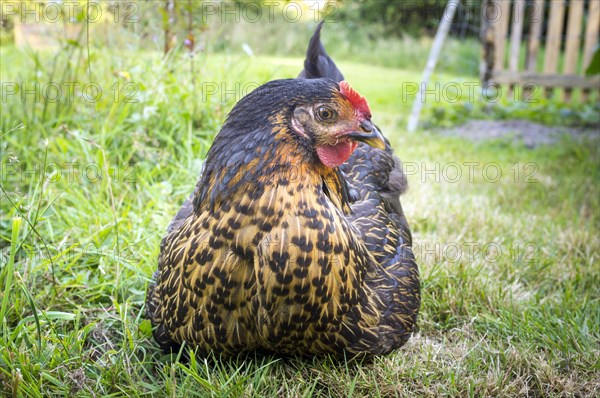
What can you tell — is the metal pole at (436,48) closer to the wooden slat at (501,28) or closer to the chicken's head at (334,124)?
the wooden slat at (501,28)

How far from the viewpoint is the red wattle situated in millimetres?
1708

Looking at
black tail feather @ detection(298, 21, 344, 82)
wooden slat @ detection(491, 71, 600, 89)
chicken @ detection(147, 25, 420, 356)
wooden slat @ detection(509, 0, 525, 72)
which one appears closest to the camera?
chicken @ detection(147, 25, 420, 356)

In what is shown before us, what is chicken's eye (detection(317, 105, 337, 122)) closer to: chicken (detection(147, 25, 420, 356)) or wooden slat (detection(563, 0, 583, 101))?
chicken (detection(147, 25, 420, 356))

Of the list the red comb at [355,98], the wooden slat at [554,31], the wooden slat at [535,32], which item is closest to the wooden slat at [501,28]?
the wooden slat at [535,32]

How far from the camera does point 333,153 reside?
5.67ft

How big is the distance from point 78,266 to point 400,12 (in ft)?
63.4

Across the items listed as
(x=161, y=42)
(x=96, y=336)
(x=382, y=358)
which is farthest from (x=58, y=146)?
(x=382, y=358)

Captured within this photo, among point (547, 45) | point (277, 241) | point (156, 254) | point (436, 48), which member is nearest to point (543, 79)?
point (547, 45)

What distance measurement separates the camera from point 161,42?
3.95m

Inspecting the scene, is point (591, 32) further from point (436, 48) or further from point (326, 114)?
point (326, 114)

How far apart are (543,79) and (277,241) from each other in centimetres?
683

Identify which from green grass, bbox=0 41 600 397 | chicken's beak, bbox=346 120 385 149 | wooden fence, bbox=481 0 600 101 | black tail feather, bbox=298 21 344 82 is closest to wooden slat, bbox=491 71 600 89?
wooden fence, bbox=481 0 600 101

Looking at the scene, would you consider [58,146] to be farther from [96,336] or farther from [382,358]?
[382,358]

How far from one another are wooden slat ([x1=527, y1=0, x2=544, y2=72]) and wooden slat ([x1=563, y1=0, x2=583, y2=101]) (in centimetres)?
39
